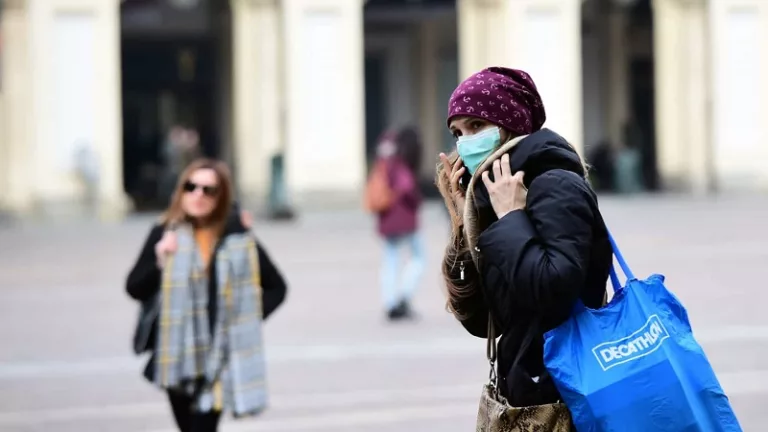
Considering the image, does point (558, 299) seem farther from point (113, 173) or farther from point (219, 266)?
point (113, 173)

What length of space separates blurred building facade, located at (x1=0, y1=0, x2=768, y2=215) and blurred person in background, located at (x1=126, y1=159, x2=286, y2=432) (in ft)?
59.7

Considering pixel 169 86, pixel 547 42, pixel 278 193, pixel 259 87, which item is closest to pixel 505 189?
pixel 278 193

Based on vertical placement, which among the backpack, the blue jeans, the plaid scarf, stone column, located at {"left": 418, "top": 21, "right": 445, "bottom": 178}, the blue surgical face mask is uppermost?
stone column, located at {"left": 418, "top": 21, "right": 445, "bottom": 178}

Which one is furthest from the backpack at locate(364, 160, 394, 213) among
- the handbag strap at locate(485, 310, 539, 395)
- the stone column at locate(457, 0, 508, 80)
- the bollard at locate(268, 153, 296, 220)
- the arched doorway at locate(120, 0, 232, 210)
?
the arched doorway at locate(120, 0, 232, 210)

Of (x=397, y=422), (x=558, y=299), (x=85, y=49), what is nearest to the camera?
(x=558, y=299)

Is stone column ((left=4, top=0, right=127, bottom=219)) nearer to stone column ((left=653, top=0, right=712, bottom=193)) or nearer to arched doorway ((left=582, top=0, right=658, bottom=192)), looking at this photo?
stone column ((left=653, top=0, right=712, bottom=193))

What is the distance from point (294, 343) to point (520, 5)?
55.9 ft

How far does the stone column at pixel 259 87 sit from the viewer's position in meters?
24.8

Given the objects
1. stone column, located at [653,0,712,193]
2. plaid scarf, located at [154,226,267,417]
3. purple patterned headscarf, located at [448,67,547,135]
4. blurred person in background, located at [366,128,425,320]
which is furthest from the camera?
stone column, located at [653,0,712,193]

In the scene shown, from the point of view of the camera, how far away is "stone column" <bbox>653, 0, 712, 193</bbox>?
2738 cm

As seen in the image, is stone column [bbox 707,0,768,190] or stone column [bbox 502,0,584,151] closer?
stone column [bbox 502,0,584,151]

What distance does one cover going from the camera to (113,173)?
2372 centimetres

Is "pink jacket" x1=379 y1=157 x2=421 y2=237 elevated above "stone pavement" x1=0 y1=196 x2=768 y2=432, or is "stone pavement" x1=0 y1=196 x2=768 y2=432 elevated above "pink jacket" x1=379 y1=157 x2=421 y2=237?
"pink jacket" x1=379 y1=157 x2=421 y2=237

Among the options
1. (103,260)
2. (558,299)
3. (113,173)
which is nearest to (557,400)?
(558,299)
